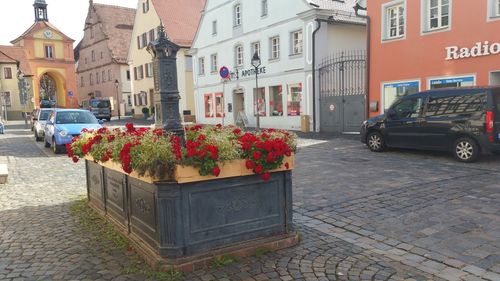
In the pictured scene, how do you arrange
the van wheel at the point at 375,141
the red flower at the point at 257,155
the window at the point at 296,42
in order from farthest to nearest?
the window at the point at 296,42, the van wheel at the point at 375,141, the red flower at the point at 257,155

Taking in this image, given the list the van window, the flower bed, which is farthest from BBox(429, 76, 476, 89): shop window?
the flower bed

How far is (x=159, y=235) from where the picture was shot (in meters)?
4.29

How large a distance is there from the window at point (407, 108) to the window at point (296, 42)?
10.8 m

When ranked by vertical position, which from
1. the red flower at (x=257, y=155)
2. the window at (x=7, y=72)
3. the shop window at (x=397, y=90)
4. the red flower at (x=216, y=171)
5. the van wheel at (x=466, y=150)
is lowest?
the van wheel at (x=466, y=150)

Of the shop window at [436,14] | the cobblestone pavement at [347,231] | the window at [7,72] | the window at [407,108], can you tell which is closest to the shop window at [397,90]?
the shop window at [436,14]

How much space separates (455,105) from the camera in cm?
1096

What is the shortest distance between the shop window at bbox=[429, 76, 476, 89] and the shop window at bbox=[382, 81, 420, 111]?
0.71 meters

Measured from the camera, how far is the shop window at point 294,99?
22914 millimetres

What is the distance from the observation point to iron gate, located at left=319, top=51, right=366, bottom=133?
19656mm

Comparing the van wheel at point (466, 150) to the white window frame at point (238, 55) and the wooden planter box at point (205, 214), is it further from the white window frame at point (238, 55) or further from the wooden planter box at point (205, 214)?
the white window frame at point (238, 55)

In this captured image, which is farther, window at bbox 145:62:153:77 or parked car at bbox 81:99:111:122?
window at bbox 145:62:153:77

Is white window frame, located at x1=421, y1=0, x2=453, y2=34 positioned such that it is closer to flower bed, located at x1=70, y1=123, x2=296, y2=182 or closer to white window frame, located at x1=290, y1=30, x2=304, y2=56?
white window frame, located at x1=290, y1=30, x2=304, y2=56

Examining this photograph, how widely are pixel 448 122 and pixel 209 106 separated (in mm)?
22869

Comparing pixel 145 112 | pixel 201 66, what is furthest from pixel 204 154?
pixel 145 112
